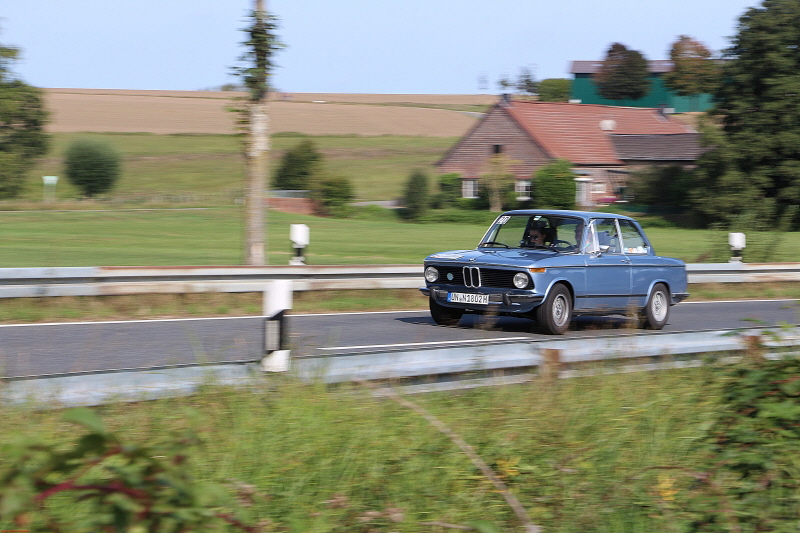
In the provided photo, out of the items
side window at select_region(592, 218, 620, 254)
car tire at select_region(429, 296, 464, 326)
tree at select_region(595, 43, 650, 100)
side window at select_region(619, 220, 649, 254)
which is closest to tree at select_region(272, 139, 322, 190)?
side window at select_region(619, 220, 649, 254)

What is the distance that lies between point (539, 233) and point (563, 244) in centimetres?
38

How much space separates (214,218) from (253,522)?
40866mm

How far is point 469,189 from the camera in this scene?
2714 inches

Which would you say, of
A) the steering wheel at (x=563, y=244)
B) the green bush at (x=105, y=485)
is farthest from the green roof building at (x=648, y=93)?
the green bush at (x=105, y=485)

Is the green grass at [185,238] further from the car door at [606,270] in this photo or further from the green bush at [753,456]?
the green bush at [753,456]

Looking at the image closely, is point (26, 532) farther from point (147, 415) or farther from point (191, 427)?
point (147, 415)

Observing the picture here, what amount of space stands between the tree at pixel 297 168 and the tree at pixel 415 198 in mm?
8328

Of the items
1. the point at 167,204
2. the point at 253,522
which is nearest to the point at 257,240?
the point at 253,522

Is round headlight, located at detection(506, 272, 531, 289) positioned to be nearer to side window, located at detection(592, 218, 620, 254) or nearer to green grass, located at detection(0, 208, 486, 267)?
side window, located at detection(592, 218, 620, 254)

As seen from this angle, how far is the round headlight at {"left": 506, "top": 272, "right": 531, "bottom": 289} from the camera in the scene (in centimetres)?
1098

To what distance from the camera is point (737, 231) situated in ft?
72.7

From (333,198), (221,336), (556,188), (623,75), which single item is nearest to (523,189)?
(556,188)

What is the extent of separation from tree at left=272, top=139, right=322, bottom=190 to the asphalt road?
48.1 m

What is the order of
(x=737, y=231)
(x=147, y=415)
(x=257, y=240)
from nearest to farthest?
1. (x=147, y=415)
2. (x=257, y=240)
3. (x=737, y=231)
